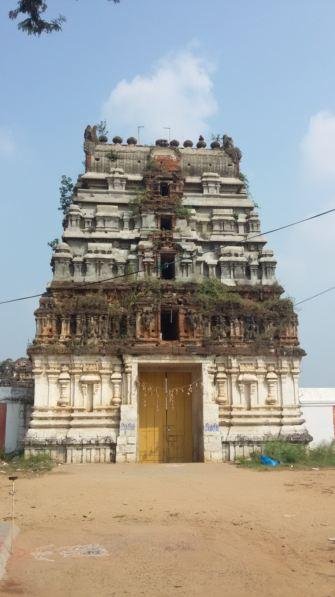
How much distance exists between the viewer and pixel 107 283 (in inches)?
869

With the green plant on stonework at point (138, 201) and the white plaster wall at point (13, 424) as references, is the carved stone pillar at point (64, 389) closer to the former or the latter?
the white plaster wall at point (13, 424)

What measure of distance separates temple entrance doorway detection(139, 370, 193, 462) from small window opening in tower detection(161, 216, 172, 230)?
21.8ft

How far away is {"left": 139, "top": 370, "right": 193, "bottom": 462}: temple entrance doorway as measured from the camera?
21172mm

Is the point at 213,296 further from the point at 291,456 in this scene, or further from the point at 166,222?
the point at 291,456

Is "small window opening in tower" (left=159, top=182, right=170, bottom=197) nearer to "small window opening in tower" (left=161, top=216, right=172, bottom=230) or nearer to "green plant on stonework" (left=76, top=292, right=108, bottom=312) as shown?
"small window opening in tower" (left=161, top=216, right=172, bottom=230)

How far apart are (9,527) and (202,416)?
12248 mm

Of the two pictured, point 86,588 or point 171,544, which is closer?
point 86,588

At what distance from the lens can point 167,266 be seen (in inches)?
922

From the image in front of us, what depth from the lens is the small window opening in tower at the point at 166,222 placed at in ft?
80.5

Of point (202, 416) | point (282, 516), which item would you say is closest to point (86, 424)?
point (202, 416)

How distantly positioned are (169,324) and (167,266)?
2.42 meters

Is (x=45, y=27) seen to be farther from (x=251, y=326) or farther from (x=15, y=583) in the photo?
(x=251, y=326)

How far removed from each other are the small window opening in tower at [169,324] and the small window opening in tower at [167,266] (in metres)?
1.78

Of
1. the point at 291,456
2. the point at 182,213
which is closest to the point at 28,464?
the point at 291,456
